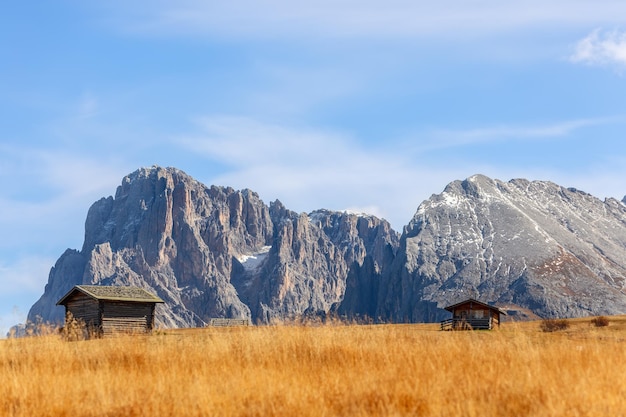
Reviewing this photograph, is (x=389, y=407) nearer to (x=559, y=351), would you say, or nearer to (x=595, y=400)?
(x=595, y=400)

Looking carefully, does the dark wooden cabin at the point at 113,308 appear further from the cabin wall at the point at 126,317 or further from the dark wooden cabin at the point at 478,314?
the dark wooden cabin at the point at 478,314

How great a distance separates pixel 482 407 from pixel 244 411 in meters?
2.84

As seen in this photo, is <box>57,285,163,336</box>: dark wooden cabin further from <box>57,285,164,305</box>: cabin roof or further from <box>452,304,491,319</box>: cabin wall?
<box>452,304,491,319</box>: cabin wall

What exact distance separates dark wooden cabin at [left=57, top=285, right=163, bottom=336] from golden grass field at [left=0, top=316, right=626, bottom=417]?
36.2 m

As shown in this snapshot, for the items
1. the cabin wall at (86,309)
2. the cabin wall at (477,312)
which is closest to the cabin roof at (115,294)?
the cabin wall at (86,309)

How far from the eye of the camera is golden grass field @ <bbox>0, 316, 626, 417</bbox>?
7895 mm

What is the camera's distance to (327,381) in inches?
366

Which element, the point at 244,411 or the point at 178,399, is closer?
the point at 244,411

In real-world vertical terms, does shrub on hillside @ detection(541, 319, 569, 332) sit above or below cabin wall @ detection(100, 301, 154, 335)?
below

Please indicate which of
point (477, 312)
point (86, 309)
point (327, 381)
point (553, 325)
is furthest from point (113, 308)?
point (327, 381)

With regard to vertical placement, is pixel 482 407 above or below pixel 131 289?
below

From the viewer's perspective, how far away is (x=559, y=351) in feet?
38.5

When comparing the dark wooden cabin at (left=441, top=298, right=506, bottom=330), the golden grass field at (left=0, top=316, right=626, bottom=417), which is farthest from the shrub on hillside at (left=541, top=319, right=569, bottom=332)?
the golden grass field at (left=0, top=316, right=626, bottom=417)

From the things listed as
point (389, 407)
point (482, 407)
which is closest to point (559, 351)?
point (482, 407)
